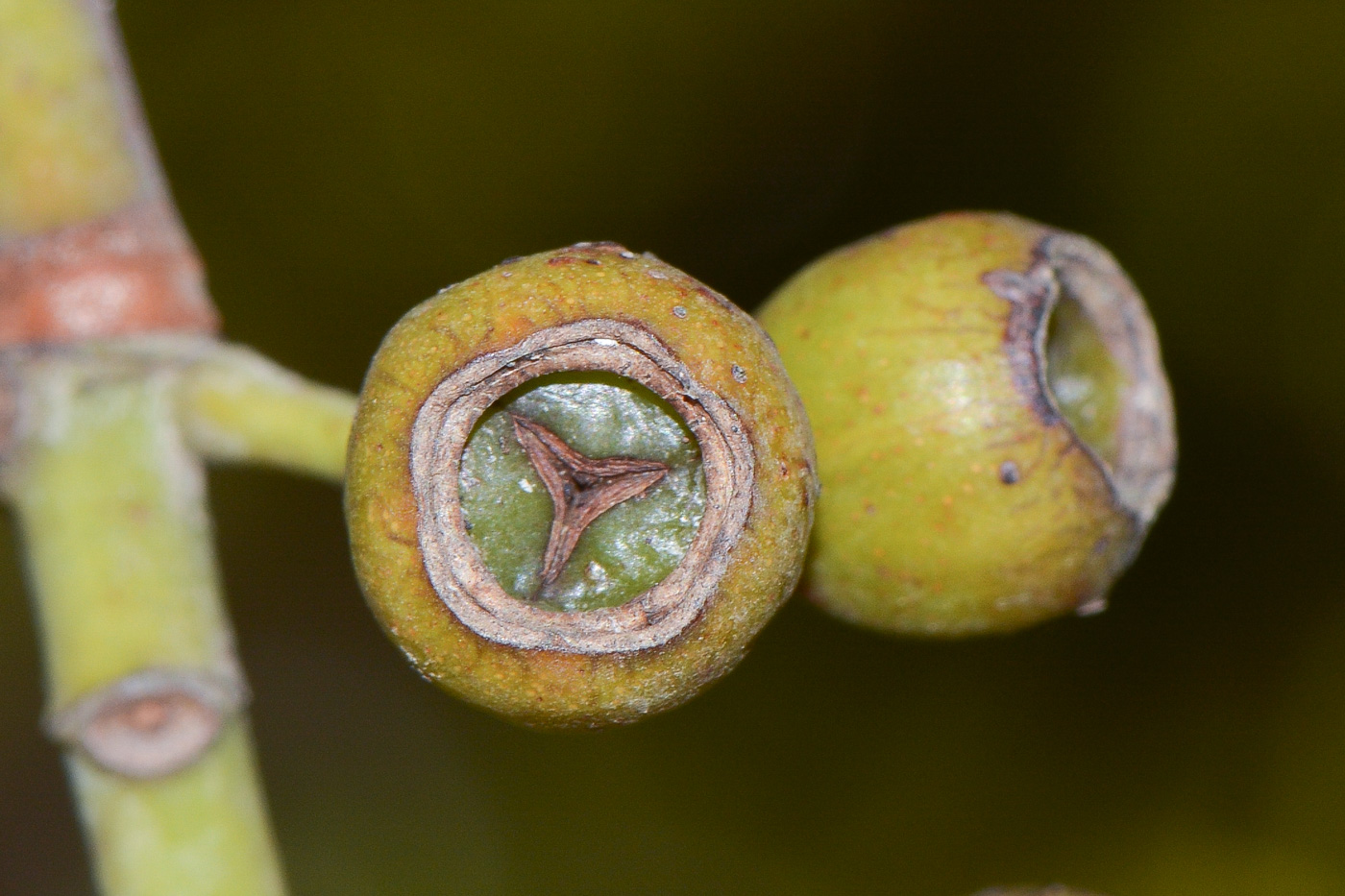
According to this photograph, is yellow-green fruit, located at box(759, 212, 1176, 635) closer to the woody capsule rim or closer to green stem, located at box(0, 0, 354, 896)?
the woody capsule rim

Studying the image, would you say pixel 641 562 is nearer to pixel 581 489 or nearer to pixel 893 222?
pixel 581 489

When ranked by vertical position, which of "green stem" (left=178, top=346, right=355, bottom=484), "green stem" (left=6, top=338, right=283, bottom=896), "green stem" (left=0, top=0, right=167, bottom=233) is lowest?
"green stem" (left=6, top=338, right=283, bottom=896)

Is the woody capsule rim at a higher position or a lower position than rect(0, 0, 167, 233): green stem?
lower

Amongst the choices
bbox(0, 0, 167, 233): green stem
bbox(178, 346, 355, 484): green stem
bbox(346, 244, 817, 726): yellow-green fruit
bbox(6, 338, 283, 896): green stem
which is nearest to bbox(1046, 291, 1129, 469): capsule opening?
bbox(346, 244, 817, 726): yellow-green fruit

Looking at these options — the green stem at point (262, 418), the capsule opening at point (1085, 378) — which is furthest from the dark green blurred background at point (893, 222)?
the green stem at point (262, 418)

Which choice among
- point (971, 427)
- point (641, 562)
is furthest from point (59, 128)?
point (971, 427)

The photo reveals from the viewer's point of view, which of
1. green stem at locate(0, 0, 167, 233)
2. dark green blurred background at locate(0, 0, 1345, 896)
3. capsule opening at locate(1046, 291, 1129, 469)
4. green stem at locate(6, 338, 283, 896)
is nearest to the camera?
green stem at locate(6, 338, 283, 896)

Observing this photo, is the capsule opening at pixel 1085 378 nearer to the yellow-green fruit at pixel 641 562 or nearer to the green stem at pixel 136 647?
the yellow-green fruit at pixel 641 562
